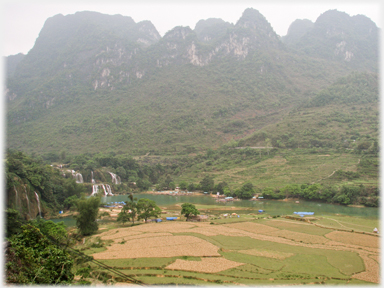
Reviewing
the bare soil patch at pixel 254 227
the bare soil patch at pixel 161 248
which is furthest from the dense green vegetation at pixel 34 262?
the bare soil patch at pixel 254 227

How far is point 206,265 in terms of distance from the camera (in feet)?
68.1

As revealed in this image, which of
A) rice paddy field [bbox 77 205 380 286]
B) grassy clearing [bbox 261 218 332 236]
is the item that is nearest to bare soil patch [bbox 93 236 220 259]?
rice paddy field [bbox 77 205 380 286]

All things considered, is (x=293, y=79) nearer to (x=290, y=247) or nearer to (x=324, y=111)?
(x=324, y=111)

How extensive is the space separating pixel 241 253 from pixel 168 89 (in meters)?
145

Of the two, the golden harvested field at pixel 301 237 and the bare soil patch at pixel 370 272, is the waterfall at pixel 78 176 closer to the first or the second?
the golden harvested field at pixel 301 237

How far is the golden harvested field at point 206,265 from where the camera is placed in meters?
19.9

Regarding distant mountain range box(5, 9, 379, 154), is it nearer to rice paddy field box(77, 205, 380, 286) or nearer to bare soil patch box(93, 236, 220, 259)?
rice paddy field box(77, 205, 380, 286)

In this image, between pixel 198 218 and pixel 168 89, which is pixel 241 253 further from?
pixel 168 89

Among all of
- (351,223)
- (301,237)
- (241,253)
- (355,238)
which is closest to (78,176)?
(301,237)

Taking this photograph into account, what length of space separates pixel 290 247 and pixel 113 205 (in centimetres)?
4098

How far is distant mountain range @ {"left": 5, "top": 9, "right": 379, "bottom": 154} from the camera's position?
128 m

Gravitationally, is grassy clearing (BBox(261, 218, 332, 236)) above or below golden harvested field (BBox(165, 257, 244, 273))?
below

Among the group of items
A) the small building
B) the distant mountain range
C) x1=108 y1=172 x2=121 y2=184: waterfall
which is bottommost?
the small building

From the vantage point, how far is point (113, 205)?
5878cm
